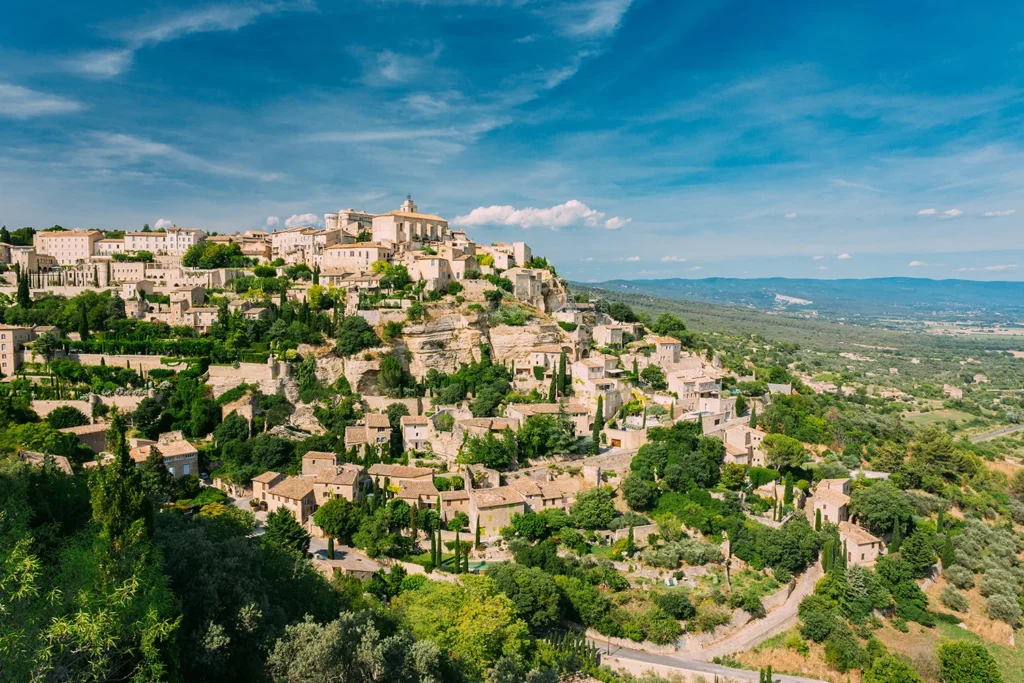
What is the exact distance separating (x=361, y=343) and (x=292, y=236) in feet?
77.2

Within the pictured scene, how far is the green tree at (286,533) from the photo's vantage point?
24.9 metres

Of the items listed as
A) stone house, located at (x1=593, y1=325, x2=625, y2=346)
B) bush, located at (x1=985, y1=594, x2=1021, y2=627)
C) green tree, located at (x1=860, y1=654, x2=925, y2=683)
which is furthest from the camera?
stone house, located at (x1=593, y1=325, x2=625, y2=346)

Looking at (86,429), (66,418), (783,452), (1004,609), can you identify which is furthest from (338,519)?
(1004,609)

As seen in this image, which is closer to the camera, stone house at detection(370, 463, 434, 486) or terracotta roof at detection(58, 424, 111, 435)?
stone house at detection(370, 463, 434, 486)

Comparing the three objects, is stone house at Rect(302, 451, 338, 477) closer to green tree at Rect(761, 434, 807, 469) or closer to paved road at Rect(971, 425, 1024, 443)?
green tree at Rect(761, 434, 807, 469)

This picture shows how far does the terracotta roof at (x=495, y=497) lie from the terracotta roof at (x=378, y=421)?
7.73 meters

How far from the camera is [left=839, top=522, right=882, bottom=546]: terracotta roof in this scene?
30078 mm

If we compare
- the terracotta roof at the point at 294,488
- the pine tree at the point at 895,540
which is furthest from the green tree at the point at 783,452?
the terracotta roof at the point at 294,488

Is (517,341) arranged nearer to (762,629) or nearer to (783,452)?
(783,452)

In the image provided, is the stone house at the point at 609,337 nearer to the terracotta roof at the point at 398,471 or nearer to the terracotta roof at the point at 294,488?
the terracotta roof at the point at 398,471

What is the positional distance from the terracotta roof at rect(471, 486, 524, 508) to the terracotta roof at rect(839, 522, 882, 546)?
1622 cm

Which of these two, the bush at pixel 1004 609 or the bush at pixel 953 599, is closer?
the bush at pixel 1004 609

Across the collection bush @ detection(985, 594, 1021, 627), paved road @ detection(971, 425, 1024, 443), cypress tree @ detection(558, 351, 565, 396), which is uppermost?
cypress tree @ detection(558, 351, 565, 396)

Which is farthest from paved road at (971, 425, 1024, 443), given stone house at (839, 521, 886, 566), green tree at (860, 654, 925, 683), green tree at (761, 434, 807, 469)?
green tree at (860, 654, 925, 683)
